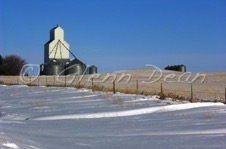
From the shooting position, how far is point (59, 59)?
88.6m

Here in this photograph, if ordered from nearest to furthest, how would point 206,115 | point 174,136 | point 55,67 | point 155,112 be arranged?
→ point 174,136 < point 206,115 < point 155,112 < point 55,67

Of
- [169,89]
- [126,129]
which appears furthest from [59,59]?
[126,129]

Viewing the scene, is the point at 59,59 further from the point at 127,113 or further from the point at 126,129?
the point at 126,129

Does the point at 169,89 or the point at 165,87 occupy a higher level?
the point at 165,87

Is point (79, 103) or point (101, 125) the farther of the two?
point (79, 103)

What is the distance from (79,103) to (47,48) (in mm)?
70678

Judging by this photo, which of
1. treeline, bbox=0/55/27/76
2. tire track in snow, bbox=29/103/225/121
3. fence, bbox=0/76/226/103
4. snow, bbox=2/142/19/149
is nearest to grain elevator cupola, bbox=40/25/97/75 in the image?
treeline, bbox=0/55/27/76

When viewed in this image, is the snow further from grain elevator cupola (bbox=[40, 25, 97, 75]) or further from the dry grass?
grain elevator cupola (bbox=[40, 25, 97, 75])

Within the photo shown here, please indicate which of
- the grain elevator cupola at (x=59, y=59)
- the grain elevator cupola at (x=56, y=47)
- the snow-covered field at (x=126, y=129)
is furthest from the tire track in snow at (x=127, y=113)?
the grain elevator cupola at (x=56, y=47)

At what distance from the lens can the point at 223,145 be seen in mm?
7586

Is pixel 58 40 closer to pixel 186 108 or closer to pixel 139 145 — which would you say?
pixel 186 108

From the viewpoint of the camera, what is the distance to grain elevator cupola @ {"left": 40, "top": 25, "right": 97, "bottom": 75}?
8362cm

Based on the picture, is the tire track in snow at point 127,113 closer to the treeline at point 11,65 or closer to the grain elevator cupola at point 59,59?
the grain elevator cupola at point 59,59

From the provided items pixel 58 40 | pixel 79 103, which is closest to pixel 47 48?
pixel 58 40
